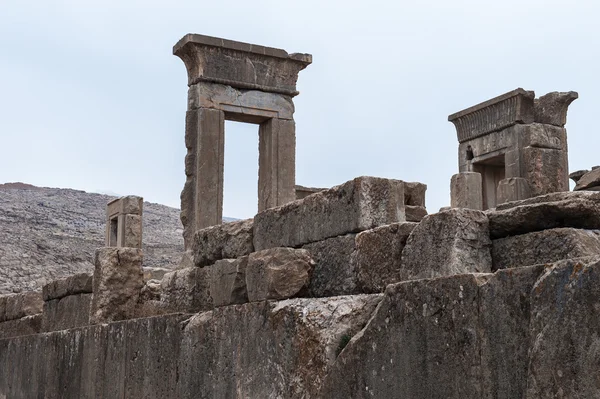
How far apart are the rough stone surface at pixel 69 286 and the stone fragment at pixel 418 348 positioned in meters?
4.28

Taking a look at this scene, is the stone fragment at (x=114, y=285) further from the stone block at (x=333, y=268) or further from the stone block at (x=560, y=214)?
the stone block at (x=560, y=214)

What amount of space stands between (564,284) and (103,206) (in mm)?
35415

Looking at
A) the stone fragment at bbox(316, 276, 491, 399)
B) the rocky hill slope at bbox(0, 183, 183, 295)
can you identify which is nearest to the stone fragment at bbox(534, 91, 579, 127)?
the rocky hill slope at bbox(0, 183, 183, 295)

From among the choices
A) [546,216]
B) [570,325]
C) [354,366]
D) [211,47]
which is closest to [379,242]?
[354,366]

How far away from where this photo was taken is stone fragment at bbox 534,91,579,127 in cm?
1588

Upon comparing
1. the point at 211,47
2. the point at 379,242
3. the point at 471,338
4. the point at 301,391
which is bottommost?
the point at 301,391

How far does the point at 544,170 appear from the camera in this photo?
627 inches

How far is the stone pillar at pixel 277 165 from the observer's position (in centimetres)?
1312

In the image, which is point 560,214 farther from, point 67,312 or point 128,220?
point 128,220

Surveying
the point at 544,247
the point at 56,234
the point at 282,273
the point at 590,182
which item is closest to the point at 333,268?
the point at 282,273

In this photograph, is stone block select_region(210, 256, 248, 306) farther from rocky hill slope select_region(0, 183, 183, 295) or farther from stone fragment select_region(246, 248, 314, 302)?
rocky hill slope select_region(0, 183, 183, 295)

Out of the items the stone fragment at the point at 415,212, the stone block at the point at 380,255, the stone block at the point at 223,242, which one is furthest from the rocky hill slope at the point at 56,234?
the stone block at the point at 380,255

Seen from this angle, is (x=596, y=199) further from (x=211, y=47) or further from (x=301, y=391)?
(x=211, y=47)

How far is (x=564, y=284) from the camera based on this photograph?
2516mm
